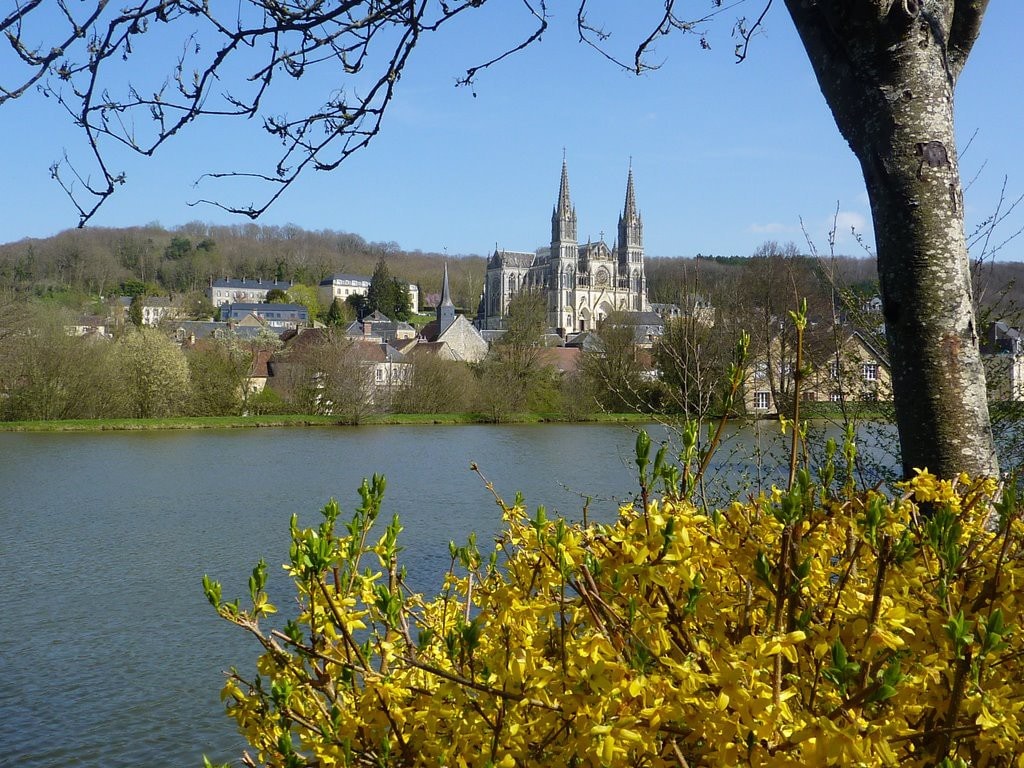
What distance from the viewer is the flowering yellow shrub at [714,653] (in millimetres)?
1283

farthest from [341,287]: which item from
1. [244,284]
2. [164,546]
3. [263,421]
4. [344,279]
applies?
[164,546]

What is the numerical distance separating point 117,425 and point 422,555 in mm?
29152

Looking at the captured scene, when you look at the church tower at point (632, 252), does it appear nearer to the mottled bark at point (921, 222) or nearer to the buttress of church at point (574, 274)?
the buttress of church at point (574, 274)

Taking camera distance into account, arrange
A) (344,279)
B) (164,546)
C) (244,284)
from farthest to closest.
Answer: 1. (344,279)
2. (244,284)
3. (164,546)

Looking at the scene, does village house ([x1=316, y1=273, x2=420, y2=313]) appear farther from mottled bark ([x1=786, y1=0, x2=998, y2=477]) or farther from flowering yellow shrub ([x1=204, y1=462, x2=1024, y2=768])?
flowering yellow shrub ([x1=204, y1=462, x2=1024, y2=768])

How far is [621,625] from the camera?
62.2 inches

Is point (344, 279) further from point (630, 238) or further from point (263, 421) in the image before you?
point (263, 421)

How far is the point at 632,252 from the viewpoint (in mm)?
115312

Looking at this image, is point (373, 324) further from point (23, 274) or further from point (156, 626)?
point (156, 626)

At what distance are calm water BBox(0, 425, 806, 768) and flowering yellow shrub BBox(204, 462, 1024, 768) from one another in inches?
52.3

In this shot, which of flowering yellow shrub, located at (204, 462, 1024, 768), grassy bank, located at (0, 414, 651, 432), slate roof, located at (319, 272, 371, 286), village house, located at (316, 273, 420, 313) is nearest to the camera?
flowering yellow shrub, located at (204, 462, 1024, 768)

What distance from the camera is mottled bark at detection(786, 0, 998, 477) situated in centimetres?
261

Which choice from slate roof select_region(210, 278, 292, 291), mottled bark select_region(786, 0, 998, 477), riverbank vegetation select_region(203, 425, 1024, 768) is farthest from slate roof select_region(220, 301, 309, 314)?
riverbank vegetation select_region(203, 425, 1024, 768)

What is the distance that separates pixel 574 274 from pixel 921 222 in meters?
111
